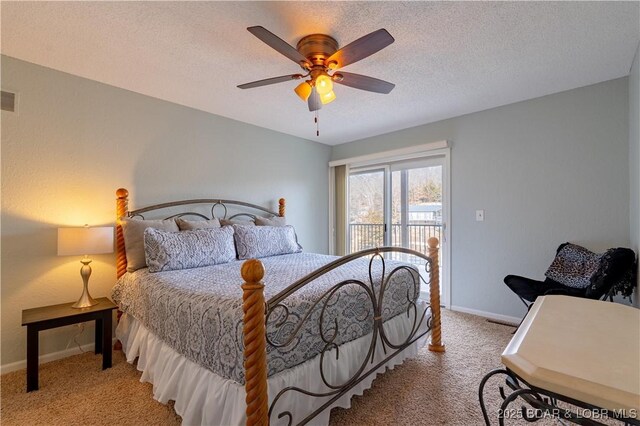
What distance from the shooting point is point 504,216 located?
126 inches

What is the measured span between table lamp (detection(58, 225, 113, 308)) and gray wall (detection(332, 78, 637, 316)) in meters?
3.58

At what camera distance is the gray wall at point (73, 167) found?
88.4 inches

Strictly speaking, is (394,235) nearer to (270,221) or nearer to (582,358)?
(270,221)

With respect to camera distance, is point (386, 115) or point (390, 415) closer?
point (390, 415)

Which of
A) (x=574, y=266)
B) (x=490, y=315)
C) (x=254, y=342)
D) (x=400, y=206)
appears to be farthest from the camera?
(x=400, y=206)

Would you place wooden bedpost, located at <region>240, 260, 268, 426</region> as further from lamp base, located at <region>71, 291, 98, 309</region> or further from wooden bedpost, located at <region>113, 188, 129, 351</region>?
wooden bedpost, located at <region>113, 188, 129, 351</region>

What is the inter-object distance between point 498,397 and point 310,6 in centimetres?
265

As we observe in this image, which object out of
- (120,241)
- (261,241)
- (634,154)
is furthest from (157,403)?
(634,154)

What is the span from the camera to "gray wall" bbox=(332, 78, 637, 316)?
8.62ft

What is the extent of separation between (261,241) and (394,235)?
208cm

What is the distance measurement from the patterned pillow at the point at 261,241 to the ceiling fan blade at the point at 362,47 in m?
1.85

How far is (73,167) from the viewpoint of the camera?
2.49 metres

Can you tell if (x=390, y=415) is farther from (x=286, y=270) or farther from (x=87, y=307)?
(x=87, y=307)

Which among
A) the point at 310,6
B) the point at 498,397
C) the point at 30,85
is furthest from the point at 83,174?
the point at 498,397
